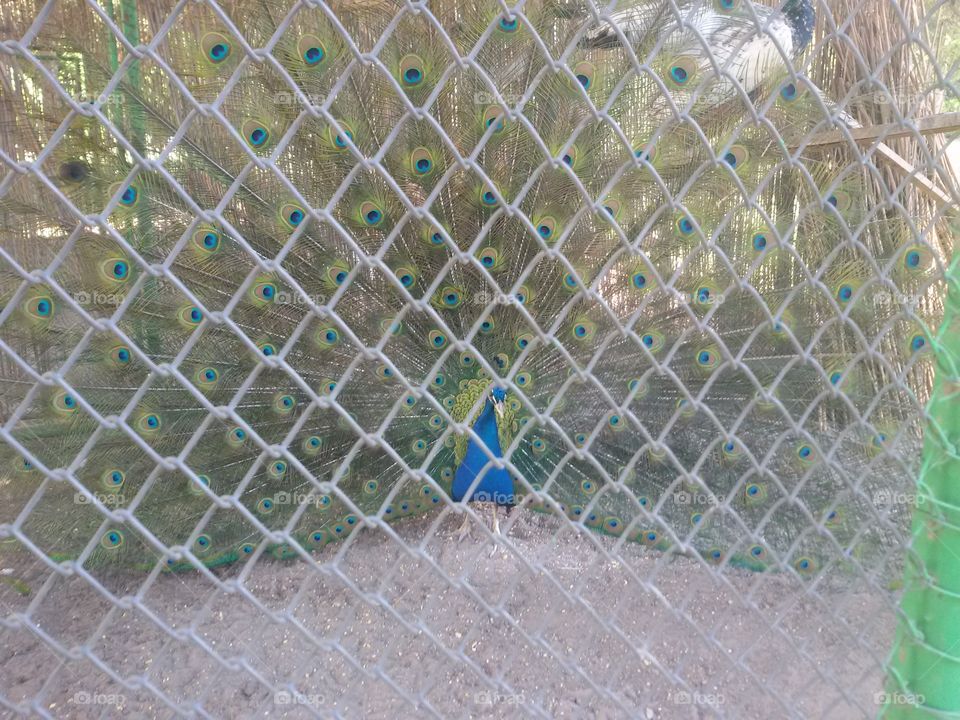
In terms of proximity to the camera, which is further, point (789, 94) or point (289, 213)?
point (289, 213)

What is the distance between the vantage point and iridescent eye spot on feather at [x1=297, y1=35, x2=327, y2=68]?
1.81 meters

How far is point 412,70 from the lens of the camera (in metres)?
2.07

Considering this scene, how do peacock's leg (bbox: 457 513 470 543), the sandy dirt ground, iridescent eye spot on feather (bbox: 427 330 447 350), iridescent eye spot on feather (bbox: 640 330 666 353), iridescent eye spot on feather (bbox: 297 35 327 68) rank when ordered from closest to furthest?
iridescent eye spot on feather (bbox: 297 35 327 68) < the sandy dirt ground < iridescent eye spot on feather (bbox: 640 330 666 353) < iridescent eye spot on feather (bbox: 427 330 447 350) < peacock's leg (bbox: 457 513 470 543)

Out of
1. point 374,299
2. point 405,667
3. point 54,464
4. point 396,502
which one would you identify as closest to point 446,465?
point 396,502

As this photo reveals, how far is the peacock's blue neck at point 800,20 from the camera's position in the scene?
7.58 feet

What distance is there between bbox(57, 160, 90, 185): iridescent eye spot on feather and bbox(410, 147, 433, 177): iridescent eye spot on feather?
3.39 feet

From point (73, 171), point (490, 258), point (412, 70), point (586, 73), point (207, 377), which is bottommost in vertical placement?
point (207, 377)

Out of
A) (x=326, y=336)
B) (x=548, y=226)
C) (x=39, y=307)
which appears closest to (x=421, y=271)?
(x=326, y=336)

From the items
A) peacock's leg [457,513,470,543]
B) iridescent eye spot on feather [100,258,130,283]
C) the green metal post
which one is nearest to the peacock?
iridescent eye spot on feather [100,258,130,283]

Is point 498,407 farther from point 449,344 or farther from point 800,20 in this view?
point 800,20

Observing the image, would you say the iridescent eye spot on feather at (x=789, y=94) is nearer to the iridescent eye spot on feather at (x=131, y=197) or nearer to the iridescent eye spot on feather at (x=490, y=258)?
the iridescent eye spot on feather at (x=490, y=258)

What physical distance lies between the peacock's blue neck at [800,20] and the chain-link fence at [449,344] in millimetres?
15

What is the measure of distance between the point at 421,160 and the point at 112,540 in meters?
1.82

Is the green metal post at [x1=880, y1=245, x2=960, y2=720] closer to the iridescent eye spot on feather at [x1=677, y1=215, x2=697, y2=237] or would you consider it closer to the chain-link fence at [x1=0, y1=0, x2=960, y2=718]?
the chain-link fence at [x1=0, y1=0, x2=960, y2=718]
